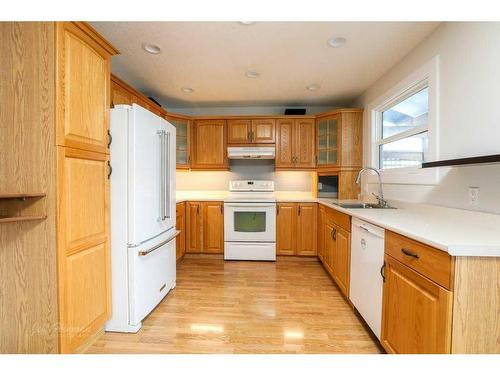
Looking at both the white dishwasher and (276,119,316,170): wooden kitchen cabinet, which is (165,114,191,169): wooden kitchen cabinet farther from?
the white dishwasher

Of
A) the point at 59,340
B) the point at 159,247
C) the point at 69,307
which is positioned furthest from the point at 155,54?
the point at 59,340

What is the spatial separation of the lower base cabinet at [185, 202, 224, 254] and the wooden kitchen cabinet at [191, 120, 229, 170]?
72cm

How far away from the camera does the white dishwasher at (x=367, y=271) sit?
149 centimetres

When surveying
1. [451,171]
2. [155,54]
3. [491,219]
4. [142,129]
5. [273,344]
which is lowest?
[273,344]

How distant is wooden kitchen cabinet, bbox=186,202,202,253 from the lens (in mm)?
3337

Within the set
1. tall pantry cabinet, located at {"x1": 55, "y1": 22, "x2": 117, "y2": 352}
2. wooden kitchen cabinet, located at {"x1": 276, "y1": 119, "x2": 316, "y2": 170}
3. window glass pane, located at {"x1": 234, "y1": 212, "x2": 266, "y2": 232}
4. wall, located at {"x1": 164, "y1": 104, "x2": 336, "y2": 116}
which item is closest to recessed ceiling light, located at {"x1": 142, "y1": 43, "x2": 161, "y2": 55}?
tall pantry cabinet, located at {"x1": 55, "y1": 22, "x2": 117, "y2": 352}

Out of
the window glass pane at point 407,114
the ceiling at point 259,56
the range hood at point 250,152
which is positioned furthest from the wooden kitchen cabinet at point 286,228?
the ceiling at point 259,56

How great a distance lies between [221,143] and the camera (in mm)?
3586

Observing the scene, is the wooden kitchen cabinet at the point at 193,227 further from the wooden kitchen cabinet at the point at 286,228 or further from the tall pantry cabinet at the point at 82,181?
the tall pantry cabinet at the point at 82,181

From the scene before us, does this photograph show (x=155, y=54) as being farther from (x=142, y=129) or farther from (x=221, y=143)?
(x=221, y=143)

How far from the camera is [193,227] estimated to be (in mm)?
3350

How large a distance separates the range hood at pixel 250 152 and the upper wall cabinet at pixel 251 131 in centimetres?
12

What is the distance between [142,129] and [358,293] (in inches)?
83.9

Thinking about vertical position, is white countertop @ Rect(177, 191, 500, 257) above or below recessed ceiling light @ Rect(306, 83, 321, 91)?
below
